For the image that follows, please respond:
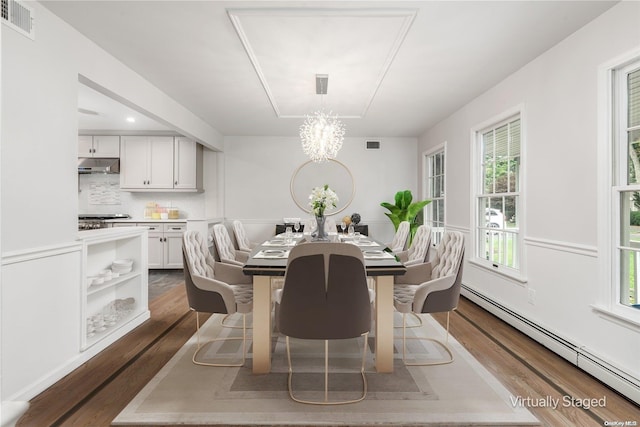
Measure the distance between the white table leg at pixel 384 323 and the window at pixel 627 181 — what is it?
1.48 metres

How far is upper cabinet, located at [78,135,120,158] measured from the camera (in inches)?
234

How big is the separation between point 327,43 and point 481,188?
2.54m

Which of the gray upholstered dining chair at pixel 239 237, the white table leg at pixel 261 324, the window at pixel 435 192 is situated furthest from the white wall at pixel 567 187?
the gray upholstered dining chair at pixel 239 237

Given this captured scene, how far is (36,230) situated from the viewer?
6.95 feet

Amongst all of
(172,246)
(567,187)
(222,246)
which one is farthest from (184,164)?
(567,187)

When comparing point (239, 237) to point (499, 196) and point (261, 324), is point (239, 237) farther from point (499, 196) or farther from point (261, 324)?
point (499, 196)

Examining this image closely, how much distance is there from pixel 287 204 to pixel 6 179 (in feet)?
15.2

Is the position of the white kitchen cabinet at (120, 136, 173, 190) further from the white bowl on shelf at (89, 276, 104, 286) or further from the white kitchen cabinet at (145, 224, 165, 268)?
the white bowl on shelf at (89, 276, 104, 286)

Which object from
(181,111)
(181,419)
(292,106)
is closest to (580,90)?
(292,106)

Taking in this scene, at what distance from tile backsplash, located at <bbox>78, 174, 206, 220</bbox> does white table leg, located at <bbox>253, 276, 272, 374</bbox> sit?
14.7 feet

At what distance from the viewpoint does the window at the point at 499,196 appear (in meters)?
3.39

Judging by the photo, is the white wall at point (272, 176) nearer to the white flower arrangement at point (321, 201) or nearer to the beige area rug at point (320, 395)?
the white flower arrangement at point (321, 201)

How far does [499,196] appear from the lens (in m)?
3.62

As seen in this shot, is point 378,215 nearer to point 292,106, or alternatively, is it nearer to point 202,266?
point 292,106
